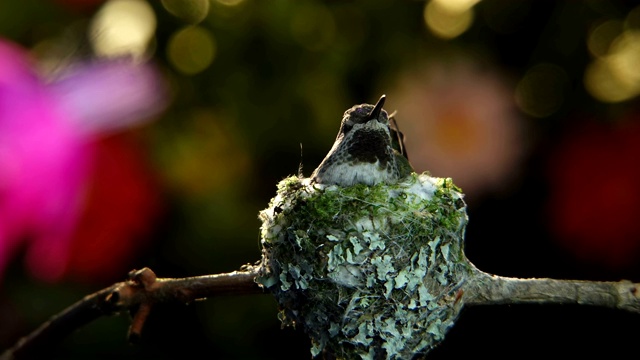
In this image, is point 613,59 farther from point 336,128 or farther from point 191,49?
point 191,49

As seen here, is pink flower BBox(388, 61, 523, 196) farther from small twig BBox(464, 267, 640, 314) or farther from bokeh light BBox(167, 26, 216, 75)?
small twig BBox(464, 267, 640, 314)

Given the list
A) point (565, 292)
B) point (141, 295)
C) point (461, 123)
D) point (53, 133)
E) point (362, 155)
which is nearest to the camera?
point (565, 292)

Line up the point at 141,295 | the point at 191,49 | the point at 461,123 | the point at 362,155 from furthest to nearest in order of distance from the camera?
the point at 191,49 → the point at 461,123 → the point at 362,155 → the point at 141,295

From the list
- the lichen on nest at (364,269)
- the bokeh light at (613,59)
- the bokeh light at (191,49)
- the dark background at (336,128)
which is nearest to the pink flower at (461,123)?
the dark background at (336,128)

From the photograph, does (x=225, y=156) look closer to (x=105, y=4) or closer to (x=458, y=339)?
(x=105, y=4)

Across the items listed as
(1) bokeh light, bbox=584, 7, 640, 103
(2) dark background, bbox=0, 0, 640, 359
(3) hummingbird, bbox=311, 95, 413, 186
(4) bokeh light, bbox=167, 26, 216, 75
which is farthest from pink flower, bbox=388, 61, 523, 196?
(3) hummingbird, bbox=311, 95, 413, 186

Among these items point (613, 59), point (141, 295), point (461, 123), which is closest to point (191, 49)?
point (461, 123)
